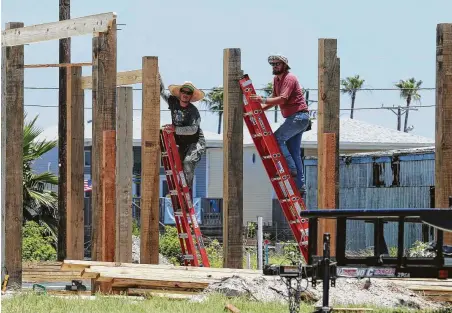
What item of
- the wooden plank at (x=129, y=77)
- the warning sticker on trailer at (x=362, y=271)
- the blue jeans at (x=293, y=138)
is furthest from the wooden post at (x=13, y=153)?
the warning sticker on trailer at (x=362, y=271)

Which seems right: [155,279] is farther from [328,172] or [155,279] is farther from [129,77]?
[129,77]

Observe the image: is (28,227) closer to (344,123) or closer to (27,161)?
(27,161)

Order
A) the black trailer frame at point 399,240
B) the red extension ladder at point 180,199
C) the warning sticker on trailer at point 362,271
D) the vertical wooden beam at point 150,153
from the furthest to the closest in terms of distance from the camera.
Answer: the red extension ladder at point 180,199 → the vertical wooden beam at point 150,153 → the warning sticker on trailer at point 362,271 → the black trailer frame at point 399,240

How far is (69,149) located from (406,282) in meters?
8.88

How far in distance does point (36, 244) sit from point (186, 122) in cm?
1216

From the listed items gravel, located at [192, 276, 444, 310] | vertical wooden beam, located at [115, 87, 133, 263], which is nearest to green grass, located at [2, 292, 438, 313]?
gravel, located at [192, 276, 444, 310]

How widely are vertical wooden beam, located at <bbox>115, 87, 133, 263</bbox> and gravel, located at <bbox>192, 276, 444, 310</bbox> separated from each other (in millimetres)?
3563

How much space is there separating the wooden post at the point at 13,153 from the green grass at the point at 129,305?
11.5ft

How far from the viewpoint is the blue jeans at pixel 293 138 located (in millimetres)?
16828

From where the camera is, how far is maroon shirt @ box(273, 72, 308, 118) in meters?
16.8

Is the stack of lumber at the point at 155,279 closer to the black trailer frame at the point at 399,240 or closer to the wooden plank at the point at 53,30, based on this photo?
the wooden plank at the point at 53,30

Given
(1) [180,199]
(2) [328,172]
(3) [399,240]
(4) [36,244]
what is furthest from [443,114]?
(4) [36,244]

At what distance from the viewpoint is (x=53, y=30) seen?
58.5 ft

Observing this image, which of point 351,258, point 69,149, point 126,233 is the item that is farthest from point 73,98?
point 351,258
